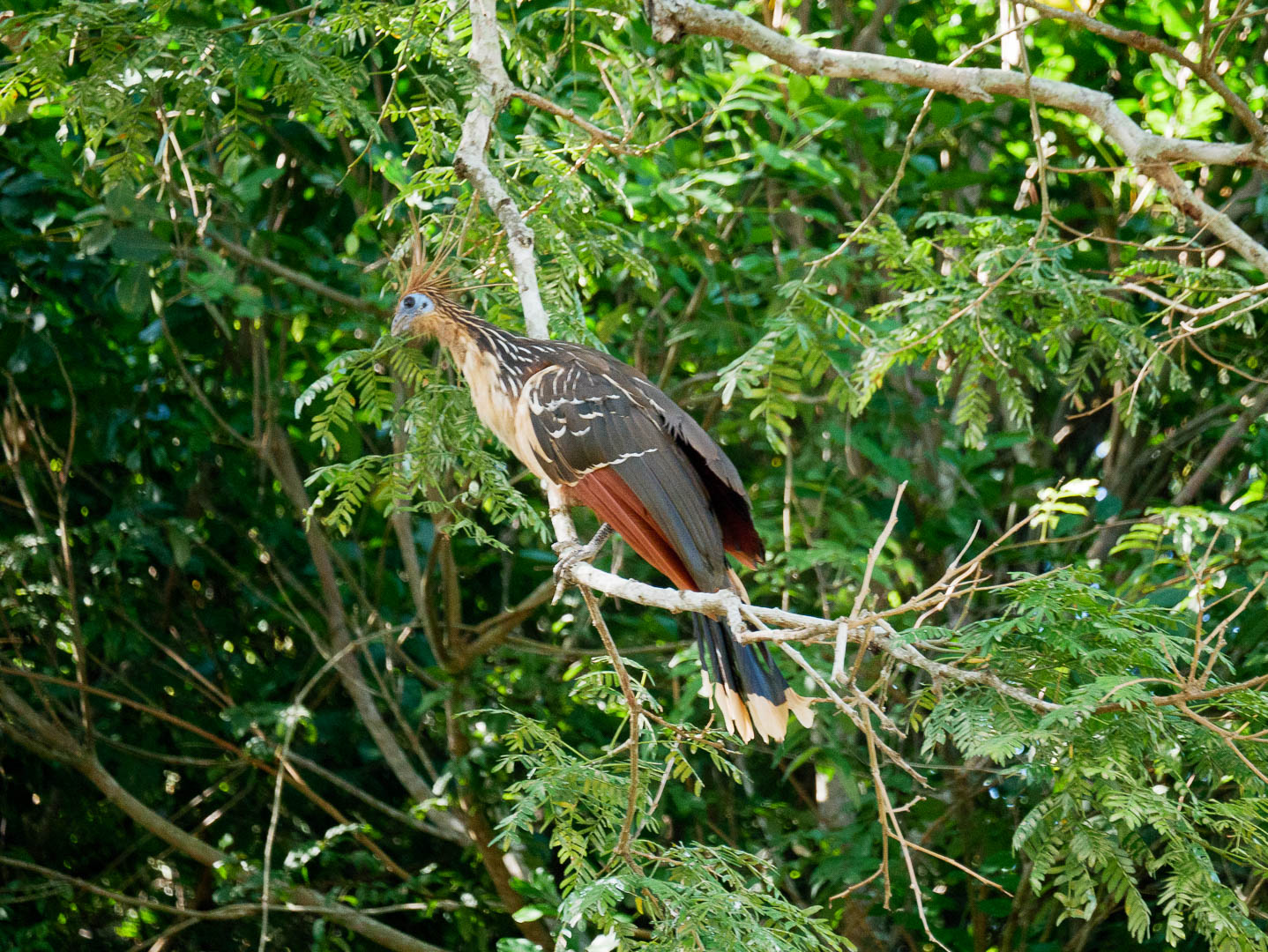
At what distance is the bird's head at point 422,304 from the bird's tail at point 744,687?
1.05m

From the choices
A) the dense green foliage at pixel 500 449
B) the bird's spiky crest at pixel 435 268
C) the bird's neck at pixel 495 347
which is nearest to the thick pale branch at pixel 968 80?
the dense green foliage at pixel 500 449

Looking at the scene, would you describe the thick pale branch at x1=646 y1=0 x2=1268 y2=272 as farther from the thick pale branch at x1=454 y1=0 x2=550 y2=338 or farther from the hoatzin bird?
the hoatzin bird

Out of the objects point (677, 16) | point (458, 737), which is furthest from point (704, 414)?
point (677, 16)

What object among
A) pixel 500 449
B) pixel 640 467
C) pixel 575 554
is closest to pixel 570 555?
pixel 575 554

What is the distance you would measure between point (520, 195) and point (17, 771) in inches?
142

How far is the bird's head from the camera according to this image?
311 centimetres

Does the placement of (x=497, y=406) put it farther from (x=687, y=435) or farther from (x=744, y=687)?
(x=744, y=687)

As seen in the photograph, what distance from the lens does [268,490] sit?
5168mm

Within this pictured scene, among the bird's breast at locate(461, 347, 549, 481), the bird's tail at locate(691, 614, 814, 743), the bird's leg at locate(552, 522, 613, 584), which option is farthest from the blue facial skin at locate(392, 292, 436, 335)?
the bird's tail at locate(691, 614, 814, 743)

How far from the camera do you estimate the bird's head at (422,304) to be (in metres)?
3.11

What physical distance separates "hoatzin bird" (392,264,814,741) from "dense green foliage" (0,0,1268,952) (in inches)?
5.6

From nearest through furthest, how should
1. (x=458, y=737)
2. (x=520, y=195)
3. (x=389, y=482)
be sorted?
(x=389, y=482)
(x=520, y=195)
(x=458, y=737)

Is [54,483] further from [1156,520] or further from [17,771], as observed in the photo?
[1156,520]

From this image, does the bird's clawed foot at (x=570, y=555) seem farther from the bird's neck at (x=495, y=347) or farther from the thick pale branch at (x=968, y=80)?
the thick pale branch at (x=968, y=80)
